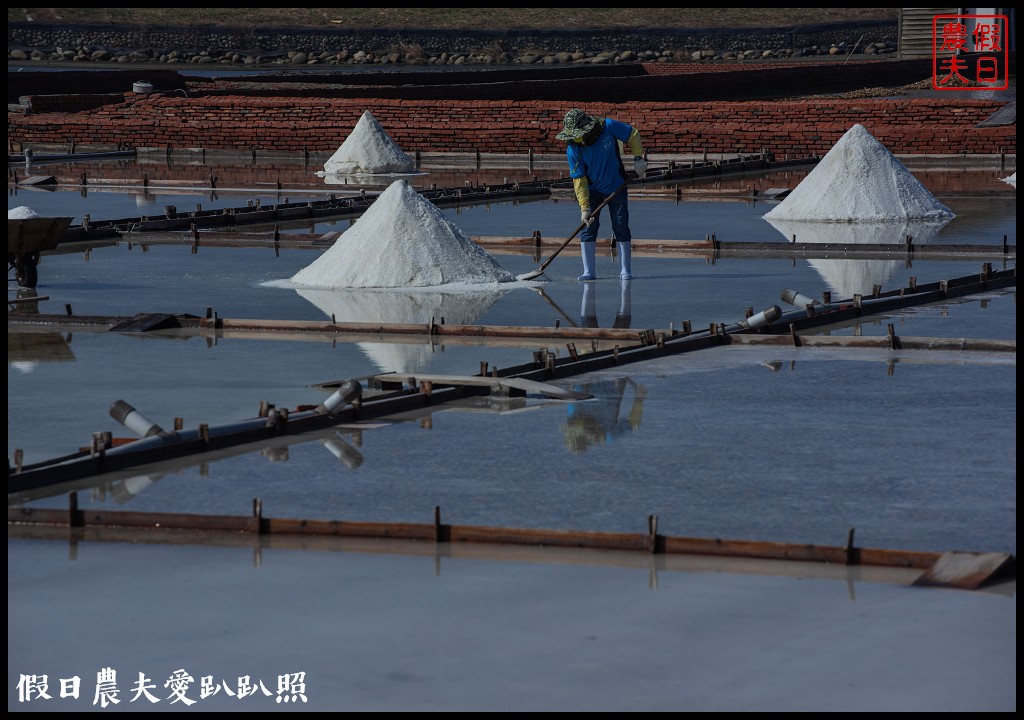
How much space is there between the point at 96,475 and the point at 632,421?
2428 millimetres

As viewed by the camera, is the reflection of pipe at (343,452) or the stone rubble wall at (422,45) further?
the stone rubble wall at (422,45)

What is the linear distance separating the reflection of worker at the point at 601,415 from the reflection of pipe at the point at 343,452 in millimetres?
897

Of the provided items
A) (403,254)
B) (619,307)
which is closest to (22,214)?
(403,254)

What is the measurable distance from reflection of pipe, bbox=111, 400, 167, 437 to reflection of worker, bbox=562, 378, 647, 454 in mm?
1720

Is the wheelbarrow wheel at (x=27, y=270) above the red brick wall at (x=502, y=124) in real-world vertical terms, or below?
below

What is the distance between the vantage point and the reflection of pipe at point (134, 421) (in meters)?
7.72

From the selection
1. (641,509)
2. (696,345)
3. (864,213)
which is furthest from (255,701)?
(864,213)

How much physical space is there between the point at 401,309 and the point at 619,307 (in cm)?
145

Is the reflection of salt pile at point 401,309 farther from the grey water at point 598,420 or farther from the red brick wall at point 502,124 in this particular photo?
the red brick wall at point 502,124

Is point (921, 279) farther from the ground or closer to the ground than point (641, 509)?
farther from the ground

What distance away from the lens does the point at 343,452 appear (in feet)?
25.7

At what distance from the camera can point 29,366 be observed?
10.1m

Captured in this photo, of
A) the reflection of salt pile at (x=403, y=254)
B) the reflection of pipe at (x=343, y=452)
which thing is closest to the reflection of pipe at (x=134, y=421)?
the reflection of pipe at (x=343, y=452)

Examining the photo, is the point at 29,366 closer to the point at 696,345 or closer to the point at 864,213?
the point at 696,345
